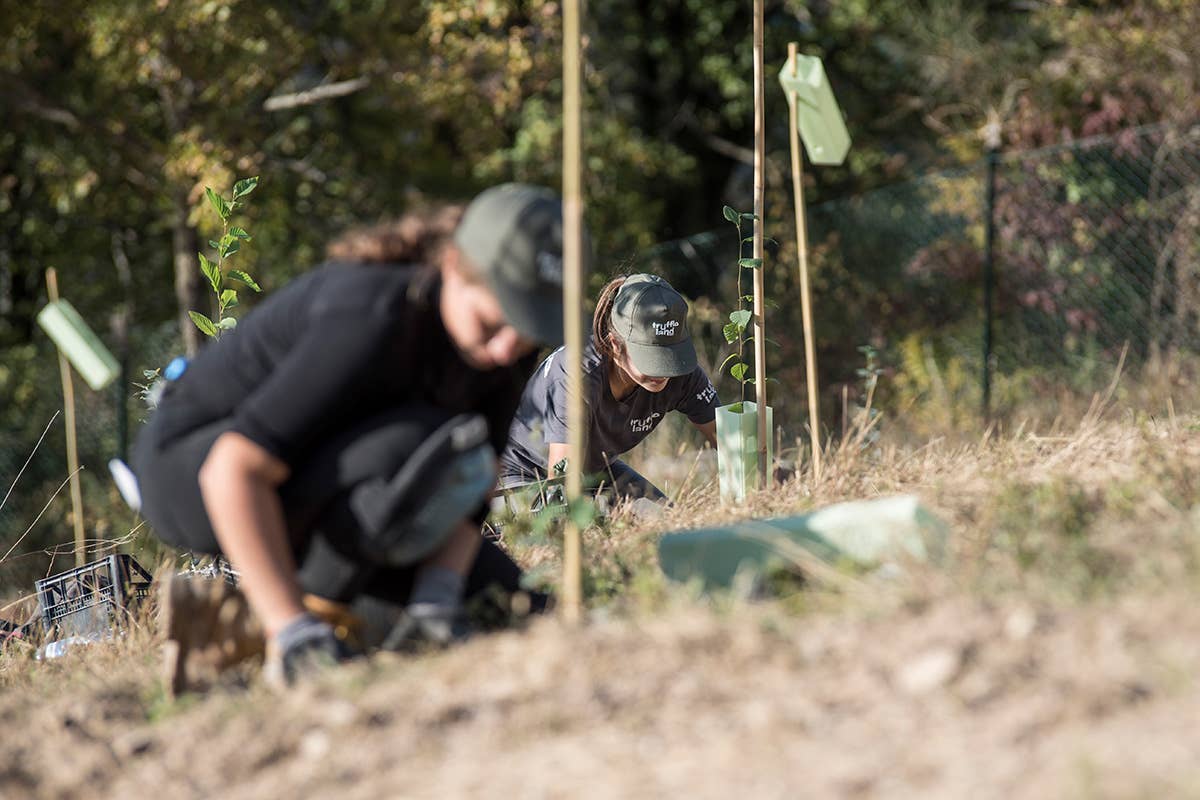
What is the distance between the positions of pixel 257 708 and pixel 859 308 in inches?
291

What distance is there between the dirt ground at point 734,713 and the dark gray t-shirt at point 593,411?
1.64m

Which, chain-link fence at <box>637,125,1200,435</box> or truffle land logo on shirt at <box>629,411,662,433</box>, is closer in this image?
truffle land logo on shirt at <box>629,411,662,433</box>

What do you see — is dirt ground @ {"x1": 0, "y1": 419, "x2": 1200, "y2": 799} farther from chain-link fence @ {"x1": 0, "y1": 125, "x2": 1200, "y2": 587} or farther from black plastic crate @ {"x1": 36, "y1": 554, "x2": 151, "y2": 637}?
chain-link fence @ {"x1": 0, "y1": 125, "x2": 1200, "y2": 587}

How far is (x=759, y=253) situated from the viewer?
3529 millimetres

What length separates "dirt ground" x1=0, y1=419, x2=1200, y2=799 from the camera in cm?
168

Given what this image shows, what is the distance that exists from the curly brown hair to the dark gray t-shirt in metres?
1.46

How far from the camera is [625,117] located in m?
11.5

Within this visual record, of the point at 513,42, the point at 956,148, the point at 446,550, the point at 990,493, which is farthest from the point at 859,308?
the point at 446,550

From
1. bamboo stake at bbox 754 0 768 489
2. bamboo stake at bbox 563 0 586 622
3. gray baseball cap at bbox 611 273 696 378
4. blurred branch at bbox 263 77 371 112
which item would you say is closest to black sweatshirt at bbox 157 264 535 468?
bamboo stake at bbox 563 0 586 622

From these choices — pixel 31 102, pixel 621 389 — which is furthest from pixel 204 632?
pixel 31 102

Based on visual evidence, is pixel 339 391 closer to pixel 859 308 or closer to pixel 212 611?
pixel 212 611

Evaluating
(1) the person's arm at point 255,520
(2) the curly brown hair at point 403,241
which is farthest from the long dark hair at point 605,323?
(1) the person's arm at point 255,520

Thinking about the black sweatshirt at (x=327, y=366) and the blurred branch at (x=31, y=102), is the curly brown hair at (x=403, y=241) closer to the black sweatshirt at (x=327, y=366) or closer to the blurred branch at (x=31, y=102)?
the black sweatshirt at (x=327, y=366)

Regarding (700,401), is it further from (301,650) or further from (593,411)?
(301,650)
